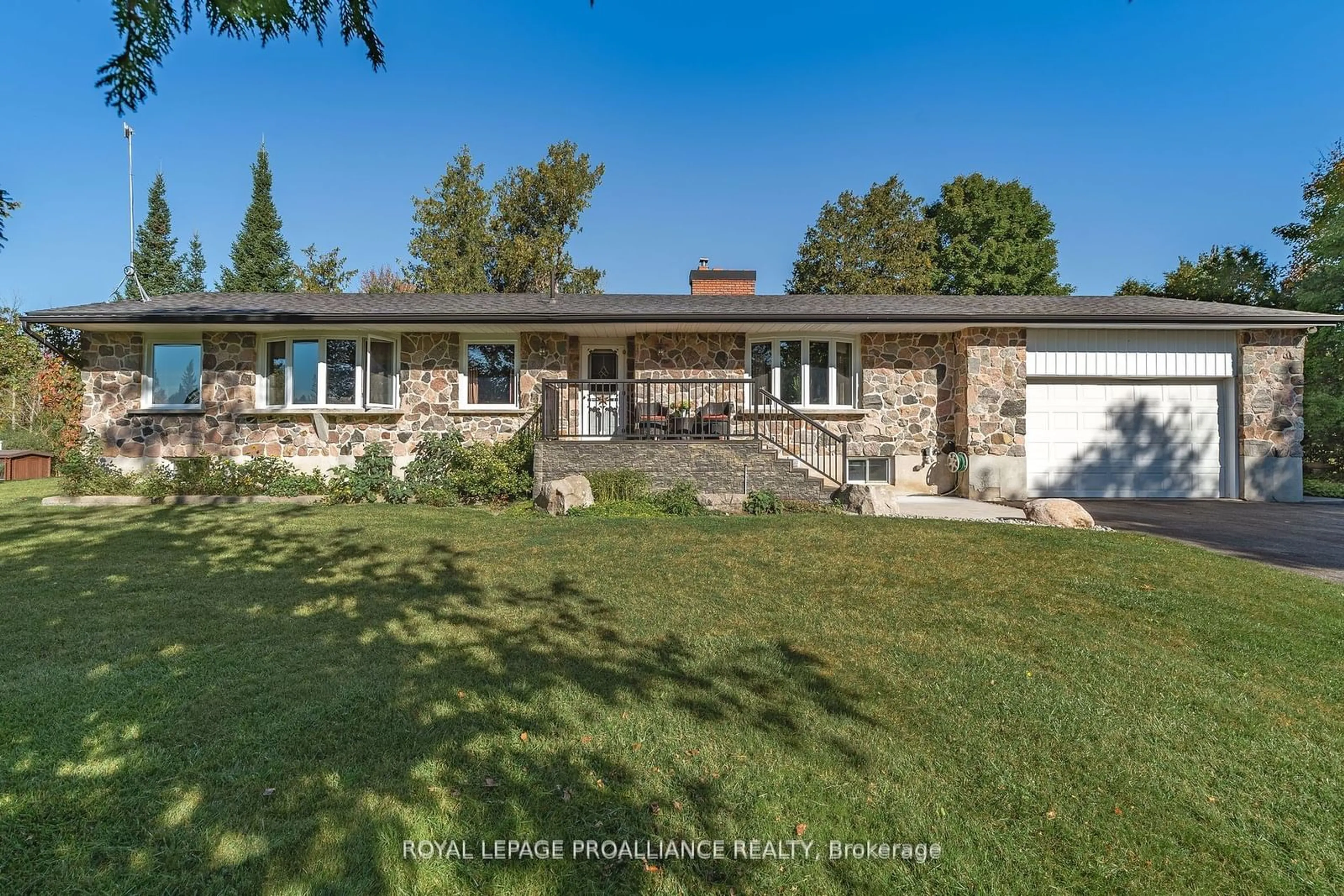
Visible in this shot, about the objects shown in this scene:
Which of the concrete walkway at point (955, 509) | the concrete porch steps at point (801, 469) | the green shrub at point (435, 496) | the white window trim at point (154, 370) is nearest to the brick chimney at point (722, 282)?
the concrete porch steps at point (801, 469)

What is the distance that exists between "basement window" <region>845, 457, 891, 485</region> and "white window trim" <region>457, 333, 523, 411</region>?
670 centimetres

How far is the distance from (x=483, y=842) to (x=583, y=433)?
31.2 feet

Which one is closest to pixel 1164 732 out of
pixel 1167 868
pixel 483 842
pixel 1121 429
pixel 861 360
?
pixel 1167 868

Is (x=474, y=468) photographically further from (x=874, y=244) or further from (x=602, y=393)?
(x=874, y=244)

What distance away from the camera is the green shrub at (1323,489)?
1102cm

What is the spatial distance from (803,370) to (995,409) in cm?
359

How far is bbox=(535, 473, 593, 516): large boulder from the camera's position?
8.62 m

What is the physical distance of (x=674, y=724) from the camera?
273 cm

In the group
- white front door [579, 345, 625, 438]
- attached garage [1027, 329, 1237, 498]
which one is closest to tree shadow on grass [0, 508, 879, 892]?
white front door [579, 345, 625, 438]

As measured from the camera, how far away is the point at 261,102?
6.93 metres

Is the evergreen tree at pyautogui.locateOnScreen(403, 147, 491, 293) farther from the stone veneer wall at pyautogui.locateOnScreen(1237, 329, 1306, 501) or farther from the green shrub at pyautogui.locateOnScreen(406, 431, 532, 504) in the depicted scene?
the stone veneer wall at pyautogui.locateOnScreen(1237, 329, 1306, 501)

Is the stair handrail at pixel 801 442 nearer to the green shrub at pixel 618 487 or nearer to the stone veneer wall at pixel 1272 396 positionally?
the green shrub at pixel 618 487

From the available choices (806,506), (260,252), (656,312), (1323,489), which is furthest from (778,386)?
(260,252)

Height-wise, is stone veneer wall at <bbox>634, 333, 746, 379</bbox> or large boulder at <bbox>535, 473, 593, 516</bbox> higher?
stone veneer wall at <bbox>634, 333, 746, 379</bbox>
